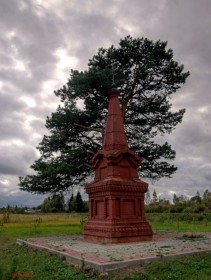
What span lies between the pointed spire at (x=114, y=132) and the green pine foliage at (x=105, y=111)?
3053 millimetres

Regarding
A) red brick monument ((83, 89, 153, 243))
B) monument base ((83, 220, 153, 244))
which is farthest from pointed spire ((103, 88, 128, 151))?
monument base ((83, 220, 153, 244))

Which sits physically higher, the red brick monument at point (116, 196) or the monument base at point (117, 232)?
the red brick monument at point (116, 196)

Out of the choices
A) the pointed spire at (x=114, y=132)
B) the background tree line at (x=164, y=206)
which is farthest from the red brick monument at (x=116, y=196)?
the background tree line at (x=164, y=206)

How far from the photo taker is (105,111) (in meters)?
17.6

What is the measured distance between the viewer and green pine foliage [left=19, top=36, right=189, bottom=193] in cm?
1617

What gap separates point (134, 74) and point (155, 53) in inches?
65.0

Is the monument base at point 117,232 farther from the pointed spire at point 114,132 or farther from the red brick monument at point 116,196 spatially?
the pointed spire at point 114,132

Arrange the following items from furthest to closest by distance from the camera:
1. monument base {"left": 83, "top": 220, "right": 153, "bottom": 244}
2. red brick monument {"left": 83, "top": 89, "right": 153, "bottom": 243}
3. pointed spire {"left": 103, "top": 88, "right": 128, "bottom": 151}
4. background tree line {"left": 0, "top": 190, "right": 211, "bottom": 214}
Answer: background tree line {"left": 0, "top": 190, "right": 211, "bottom": 214} → pointed spire {"left": 103, "top": 88, "right": 128, "bottom": 151} → red brick monument {"left": 83, "top": 89, "right": 153, "bottom": 243} → monument base {"left": 83, "top": 220, "right": 153, "bottom": 244}

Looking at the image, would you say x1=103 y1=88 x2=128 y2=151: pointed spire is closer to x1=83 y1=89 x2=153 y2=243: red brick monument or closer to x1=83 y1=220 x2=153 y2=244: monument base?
x1=83 y1=89 x2=153 y2=243: red brick monument

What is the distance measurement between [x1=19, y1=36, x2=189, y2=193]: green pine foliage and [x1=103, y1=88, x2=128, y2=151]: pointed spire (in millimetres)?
3053

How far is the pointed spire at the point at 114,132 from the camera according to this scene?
41.0 feet

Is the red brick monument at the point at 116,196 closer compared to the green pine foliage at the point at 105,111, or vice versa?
the red brick monument at the point at 116,196

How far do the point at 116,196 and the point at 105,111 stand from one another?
24.3 ft

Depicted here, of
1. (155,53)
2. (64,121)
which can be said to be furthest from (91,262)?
(155,53)
